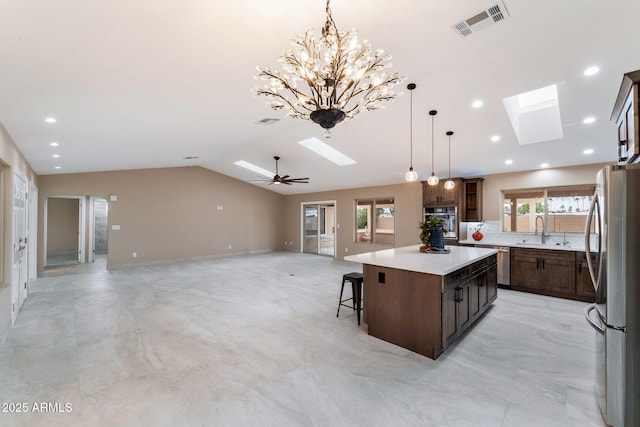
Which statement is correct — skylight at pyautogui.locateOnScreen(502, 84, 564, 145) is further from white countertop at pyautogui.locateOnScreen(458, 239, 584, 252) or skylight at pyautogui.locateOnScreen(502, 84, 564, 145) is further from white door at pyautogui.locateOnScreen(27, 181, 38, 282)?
white door at pyautogui.locateOnScreen(27, 181, 38, 282)

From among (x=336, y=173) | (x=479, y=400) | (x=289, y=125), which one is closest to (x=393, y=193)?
(x=336, y=173)

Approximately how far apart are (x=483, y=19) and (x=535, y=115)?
2.85 metres

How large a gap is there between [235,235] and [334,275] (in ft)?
16.3

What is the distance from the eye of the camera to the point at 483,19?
2.35m

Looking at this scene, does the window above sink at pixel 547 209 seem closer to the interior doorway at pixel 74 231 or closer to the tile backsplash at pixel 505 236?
the tile backsplash at pixel 505 236

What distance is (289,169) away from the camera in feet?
27.1

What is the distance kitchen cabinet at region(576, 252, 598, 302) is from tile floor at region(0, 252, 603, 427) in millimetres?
240

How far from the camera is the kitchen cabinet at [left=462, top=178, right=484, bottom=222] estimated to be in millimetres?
6379

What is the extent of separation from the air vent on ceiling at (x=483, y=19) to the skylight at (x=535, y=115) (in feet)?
6.13

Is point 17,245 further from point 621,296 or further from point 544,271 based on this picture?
point 544,271

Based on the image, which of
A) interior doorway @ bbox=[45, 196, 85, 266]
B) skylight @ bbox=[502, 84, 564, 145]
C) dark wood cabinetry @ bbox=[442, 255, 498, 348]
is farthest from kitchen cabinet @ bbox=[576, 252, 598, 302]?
interior doorway @ bbox=[45, 196, 85, 266]

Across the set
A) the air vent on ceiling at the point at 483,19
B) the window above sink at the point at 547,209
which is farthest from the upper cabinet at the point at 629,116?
the window above sink at the point at 547,209

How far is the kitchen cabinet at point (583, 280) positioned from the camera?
463 cm

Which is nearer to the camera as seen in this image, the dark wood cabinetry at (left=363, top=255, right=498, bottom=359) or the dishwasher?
the dark wood cabinetry at (left=363, top=255, right=498, bottom=359)
